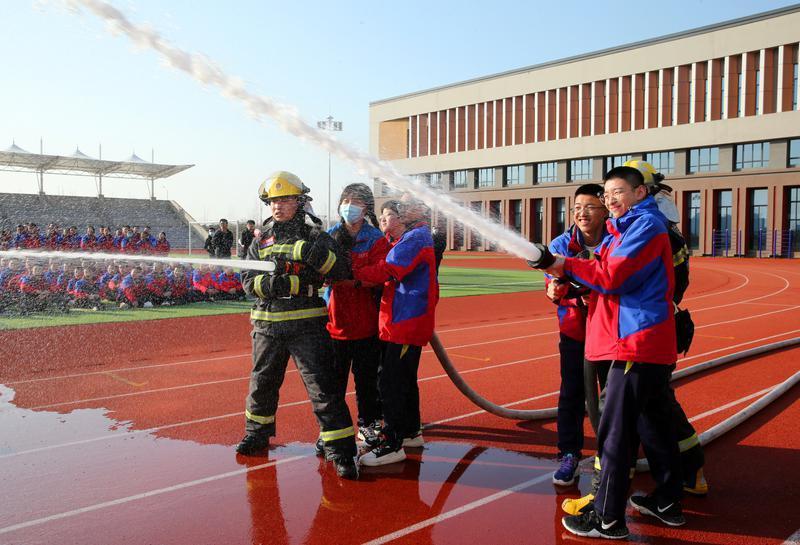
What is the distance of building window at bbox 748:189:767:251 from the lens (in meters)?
40.2

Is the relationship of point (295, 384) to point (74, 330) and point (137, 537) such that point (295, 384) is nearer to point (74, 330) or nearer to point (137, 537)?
point (137, 537)

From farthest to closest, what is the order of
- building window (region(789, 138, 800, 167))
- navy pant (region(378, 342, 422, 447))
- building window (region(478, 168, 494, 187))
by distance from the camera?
building window (region(478, 168, 494, 187)) < building window (region(789, 138, 800, 167)) < navy pant (region(378, 342, 422, 447))

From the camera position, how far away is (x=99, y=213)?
48.4 meters

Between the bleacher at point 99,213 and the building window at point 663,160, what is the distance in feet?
103

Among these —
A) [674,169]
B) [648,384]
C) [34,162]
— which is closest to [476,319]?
[648,384]

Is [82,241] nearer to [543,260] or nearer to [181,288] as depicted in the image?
[181,288]

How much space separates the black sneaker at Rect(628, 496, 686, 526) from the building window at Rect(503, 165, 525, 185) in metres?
50.2

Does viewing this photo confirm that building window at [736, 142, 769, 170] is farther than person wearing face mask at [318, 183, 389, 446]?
Yes

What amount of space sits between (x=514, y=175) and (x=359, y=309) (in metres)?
50.1

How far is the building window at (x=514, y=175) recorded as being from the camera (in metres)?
52.9

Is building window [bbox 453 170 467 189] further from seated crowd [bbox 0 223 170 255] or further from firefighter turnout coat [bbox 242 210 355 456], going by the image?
firefighter turnout coat [bbox 242 210 355 456]

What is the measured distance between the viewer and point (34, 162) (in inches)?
1965

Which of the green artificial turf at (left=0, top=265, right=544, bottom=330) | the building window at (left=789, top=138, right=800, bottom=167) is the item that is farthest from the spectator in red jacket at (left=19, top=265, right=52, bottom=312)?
the building window at (left=789, top=138, right=800, bottom=167)

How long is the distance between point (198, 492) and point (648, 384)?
9.57 feet
